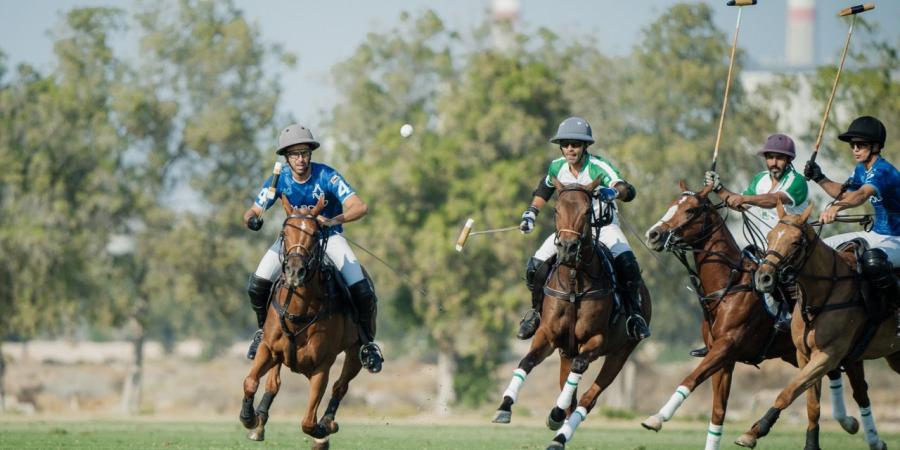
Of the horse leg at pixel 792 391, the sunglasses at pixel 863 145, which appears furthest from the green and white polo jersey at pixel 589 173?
the horse leg at pixel 792 391

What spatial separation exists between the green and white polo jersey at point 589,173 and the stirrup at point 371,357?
2.65 m

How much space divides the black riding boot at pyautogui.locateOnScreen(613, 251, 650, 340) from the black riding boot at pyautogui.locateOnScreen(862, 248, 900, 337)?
2.42 meters

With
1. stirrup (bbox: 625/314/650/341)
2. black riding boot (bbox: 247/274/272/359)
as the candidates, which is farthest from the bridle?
stirrup (bbox: 625/314/650/341)

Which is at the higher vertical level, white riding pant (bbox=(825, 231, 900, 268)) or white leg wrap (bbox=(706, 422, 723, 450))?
white riding pant (bbox=(825, 231, 900, 268))

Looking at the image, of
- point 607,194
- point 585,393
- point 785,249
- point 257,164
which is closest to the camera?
point 785,249

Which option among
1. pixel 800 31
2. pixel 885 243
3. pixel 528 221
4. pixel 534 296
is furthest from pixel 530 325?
pixel 800 31

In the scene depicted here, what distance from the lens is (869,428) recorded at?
1586 centimetres

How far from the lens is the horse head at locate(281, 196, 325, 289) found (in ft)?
42.0

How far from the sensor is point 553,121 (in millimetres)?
45688

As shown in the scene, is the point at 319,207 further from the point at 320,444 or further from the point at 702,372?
the point at 702,372

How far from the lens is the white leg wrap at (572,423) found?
13.5m

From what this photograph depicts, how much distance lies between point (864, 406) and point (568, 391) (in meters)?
4.15

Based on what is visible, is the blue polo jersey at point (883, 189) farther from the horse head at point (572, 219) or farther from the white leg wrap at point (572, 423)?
the white leg wrap at point (572, 423)

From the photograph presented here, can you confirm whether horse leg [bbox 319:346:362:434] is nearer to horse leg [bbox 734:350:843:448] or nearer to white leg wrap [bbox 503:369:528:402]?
white leg wrap [bbox 503:369:528:402]
